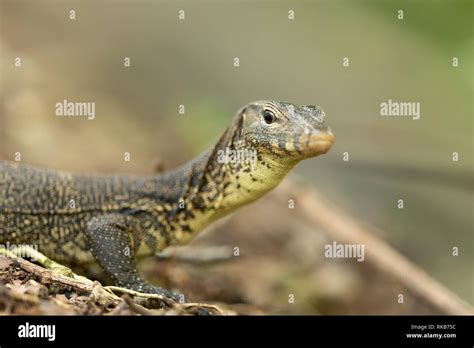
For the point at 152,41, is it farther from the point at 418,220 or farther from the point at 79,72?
the point at 418,220

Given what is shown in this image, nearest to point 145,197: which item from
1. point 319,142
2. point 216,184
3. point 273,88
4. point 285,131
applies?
point 216,184

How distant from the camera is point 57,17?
17.5 meters

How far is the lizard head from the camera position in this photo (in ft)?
20.4

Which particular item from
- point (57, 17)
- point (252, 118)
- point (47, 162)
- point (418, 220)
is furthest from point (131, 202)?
point (57, 17)

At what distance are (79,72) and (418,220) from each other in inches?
419

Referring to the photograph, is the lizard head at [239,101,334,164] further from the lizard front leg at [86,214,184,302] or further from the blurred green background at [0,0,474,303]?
the blurred green background at [0,0,474,303]

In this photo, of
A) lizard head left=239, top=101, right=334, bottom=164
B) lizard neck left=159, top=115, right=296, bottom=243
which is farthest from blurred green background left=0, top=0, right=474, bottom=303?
lizard head left=239, top=101, right=334, bottom=164

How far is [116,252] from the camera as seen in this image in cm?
688

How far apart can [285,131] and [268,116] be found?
387mm

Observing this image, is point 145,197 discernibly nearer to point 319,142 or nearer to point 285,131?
point 285,131

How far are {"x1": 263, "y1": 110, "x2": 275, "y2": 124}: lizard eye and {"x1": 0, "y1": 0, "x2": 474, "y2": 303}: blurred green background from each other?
5063 millimetres

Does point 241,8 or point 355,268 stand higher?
point 241,8

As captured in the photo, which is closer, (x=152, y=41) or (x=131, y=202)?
(x=131, y=202)
